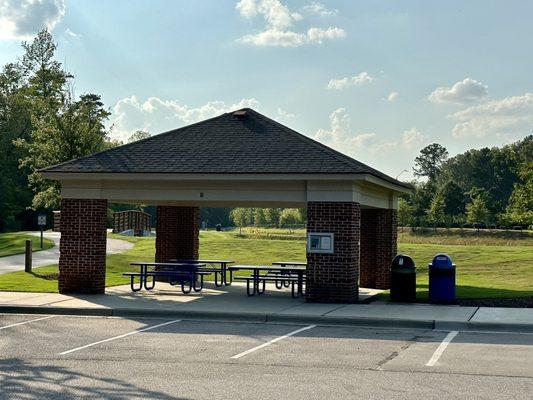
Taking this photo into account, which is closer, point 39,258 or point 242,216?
point 39,258

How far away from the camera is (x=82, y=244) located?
19188 mm

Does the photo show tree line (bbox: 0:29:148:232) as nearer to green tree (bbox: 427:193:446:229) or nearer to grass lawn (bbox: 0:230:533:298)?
grass lawn (bbox: 0:230:533:298)

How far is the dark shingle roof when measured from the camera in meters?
18.0

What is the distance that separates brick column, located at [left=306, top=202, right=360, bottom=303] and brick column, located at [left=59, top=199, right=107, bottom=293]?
5.51 m

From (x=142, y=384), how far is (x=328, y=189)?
977 centimetres

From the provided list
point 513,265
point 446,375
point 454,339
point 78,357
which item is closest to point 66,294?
point 78,357

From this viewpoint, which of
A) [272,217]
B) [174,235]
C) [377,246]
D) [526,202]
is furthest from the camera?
[272,217]

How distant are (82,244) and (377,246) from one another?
8.92 metres

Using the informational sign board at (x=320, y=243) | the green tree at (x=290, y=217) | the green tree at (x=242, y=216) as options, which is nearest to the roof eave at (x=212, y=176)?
the informational sign board at (x=320, y=243)

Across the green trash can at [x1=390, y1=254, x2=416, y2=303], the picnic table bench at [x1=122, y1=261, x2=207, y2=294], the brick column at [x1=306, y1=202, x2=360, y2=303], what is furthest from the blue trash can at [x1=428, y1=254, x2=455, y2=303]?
the picnic table bench at [x1=122, y1=261, x2=207, y2=294]

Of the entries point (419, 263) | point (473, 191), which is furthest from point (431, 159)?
point (419, 263)

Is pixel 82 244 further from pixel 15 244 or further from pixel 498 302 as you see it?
pixel 15 244

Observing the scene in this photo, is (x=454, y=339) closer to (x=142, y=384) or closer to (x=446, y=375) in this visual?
(x=446, y=375)

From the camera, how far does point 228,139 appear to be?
66.1 ft
